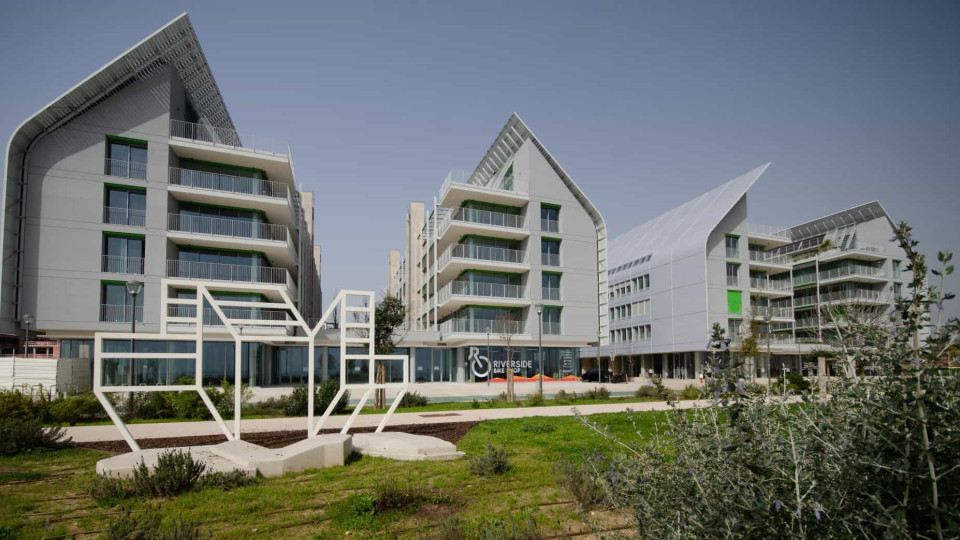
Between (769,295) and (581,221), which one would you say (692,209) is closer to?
(769,295)

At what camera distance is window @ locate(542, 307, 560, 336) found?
43.3m

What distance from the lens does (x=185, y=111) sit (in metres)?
37.7

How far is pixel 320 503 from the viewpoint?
7.42 meters

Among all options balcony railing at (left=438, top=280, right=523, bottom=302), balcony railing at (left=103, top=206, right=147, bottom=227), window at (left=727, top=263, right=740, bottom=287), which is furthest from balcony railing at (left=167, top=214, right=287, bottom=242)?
window at (left=727, top=263, right=740, bottom=287)

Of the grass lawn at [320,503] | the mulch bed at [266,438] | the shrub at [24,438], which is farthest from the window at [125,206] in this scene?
the grass lawn at [320,503]

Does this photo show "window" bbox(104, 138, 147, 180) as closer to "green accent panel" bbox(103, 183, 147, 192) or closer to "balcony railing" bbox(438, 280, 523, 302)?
"green accent panel" bbox(103, 183, 147, 192)

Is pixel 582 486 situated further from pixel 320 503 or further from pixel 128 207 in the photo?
pixel 128 207

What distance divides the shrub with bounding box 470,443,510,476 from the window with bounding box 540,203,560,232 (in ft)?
120

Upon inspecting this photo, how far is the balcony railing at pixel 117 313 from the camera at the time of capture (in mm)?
31984

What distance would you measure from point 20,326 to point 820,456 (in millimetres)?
38808

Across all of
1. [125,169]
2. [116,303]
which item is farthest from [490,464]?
[125,169]

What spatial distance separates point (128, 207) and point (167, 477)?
31.2 meters

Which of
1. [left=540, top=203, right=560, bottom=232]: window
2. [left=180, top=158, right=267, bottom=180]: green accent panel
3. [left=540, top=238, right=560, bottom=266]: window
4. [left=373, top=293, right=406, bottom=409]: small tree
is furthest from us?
[left=540, top=203, right=560, bottom=232]: window

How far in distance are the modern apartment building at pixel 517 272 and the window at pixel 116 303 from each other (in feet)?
57.5
